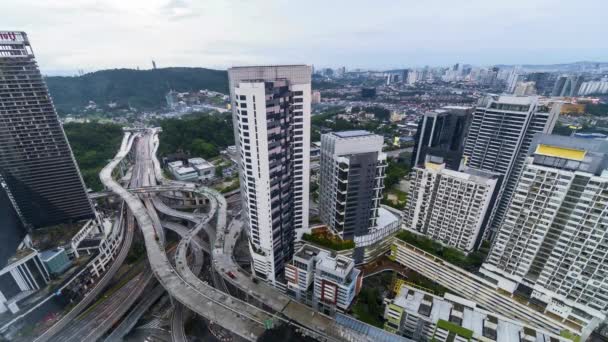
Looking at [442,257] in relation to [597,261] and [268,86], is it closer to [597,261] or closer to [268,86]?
[597,261]

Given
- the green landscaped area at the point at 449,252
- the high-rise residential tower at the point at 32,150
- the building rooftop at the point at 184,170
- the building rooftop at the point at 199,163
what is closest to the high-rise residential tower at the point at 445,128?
the green landscaped area at the point at 449,252

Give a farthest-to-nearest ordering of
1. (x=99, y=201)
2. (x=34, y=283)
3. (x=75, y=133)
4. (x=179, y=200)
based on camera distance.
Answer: (x=75, y=133), (x=179, y=200), (x=99, y=201), (x=34, y=283)

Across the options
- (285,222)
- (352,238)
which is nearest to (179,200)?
(285,222)

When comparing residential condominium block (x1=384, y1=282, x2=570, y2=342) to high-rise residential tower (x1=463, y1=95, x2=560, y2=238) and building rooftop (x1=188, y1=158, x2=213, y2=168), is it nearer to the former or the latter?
high-rise residential tower (x1=463, y1=95, x2=560, y2=238)

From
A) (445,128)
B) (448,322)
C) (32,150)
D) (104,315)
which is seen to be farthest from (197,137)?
(448,322)

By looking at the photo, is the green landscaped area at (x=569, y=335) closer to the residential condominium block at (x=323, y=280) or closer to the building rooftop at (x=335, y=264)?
the residential condominium block at (x=323, y=280)

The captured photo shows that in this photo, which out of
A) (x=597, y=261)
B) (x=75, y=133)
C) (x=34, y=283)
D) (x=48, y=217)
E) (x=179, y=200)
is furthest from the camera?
(x=75, y=133)

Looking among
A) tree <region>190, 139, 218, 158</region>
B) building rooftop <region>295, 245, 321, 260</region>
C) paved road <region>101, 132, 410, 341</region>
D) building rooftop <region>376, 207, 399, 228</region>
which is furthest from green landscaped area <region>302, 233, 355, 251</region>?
tree <region>190, 139, 218, 158</region>
